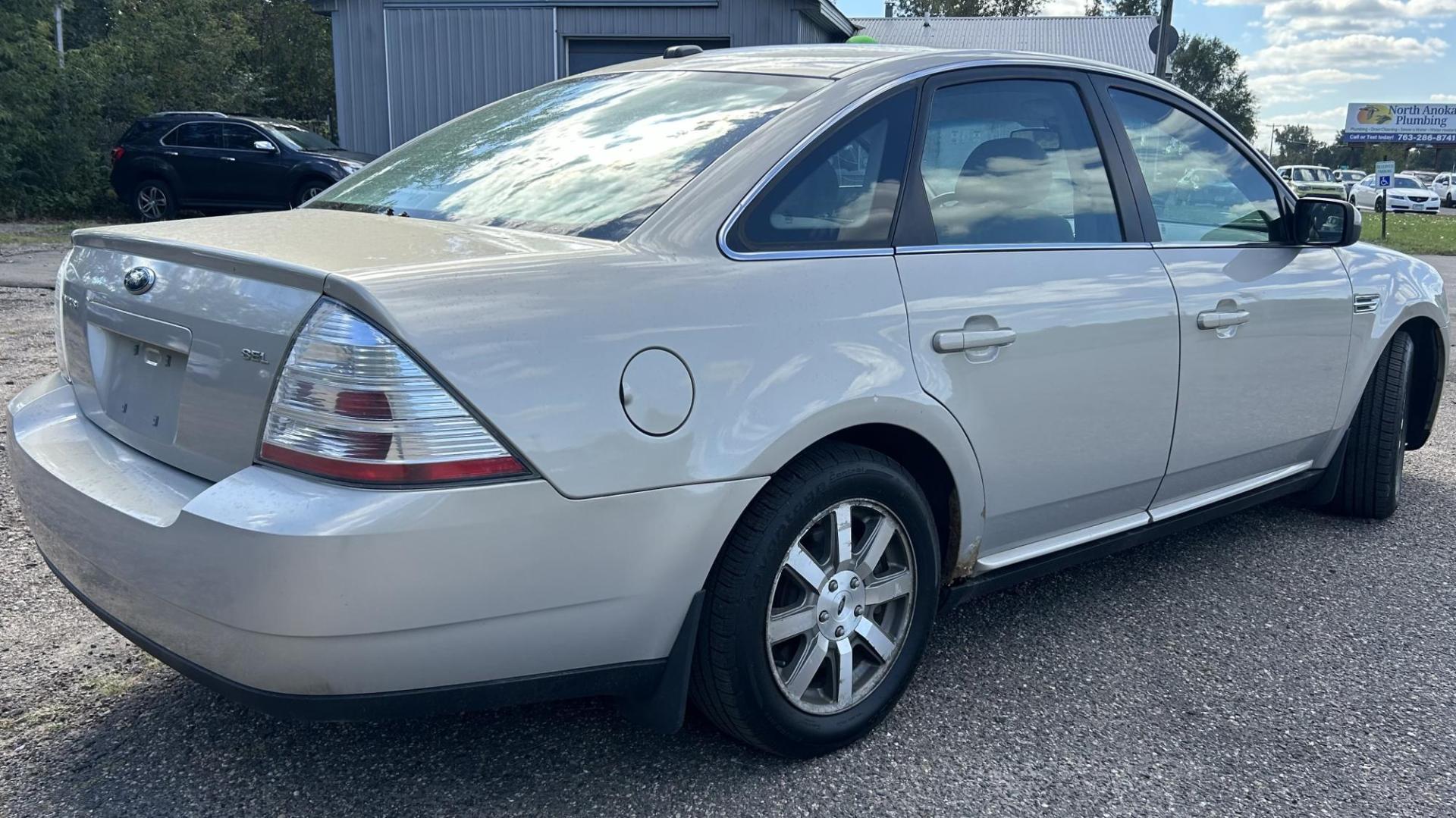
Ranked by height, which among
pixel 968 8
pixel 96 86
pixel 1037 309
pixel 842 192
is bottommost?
pixel 1037 309

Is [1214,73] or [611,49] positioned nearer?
[611,49]

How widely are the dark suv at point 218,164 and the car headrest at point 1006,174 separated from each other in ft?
44.2

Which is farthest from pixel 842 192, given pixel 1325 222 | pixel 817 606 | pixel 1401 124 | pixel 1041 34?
pixel 1401 124

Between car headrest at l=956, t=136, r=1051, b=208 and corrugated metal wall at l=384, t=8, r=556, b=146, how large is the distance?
1422 centimetres

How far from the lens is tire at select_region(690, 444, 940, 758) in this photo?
7.68 feet

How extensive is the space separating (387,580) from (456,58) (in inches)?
640

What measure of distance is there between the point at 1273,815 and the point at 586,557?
1.55 metres

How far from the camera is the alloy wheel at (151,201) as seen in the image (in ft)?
52.6

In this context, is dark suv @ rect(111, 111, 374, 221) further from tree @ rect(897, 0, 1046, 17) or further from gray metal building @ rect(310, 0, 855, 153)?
tree @ rect(897, 0, 1046, 17)

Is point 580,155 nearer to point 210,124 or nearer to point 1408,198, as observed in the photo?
point 210,124

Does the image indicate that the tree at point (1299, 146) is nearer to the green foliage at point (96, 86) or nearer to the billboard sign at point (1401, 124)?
the billboard sign at point (1401, 124)

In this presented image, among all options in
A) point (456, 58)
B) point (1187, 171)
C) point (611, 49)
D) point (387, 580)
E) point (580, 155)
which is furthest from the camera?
point (456, 58)

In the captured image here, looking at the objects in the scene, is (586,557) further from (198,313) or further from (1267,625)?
(1267,625)

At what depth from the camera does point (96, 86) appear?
58.4 feet
